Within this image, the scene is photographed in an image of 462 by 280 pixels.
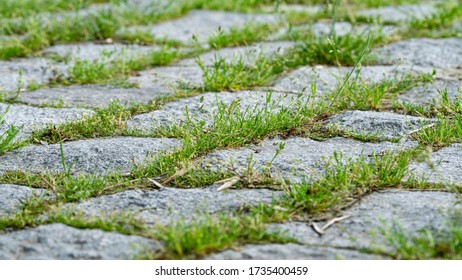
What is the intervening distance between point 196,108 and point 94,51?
1.35 metres

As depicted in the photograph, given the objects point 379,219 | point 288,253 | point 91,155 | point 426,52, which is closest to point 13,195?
point 91,155

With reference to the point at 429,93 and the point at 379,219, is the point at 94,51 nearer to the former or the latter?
the point at 429,93

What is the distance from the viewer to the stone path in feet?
7.63

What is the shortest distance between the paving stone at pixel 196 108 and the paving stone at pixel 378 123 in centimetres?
24

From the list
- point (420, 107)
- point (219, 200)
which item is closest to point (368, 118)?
point (420, 107)

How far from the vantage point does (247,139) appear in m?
3.14

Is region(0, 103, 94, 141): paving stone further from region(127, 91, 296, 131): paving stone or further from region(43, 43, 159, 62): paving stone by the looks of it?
region(43, 43, 159, 62): paving stone

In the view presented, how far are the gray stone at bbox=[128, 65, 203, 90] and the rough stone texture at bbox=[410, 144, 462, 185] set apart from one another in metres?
1.37

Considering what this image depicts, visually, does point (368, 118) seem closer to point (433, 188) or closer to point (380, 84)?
point (380, 84)

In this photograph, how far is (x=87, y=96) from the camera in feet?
12.7

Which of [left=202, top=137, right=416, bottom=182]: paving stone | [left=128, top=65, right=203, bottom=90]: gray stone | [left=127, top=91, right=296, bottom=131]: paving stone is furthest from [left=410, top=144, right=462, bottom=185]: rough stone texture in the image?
[left=128, top=65, right=203, bottom=90]: gray stone

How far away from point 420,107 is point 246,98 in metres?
0.78
